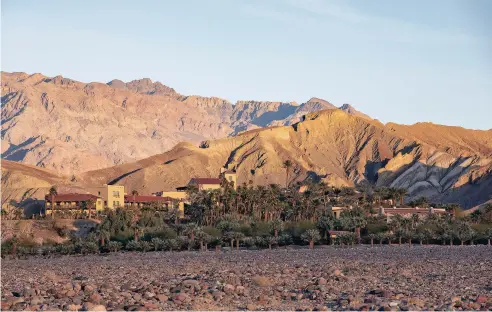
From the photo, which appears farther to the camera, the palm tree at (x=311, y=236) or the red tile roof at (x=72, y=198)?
the red tile roof at (x=72, y=198)

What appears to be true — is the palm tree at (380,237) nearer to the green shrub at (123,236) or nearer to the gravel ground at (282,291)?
the green shrub at (123,236)

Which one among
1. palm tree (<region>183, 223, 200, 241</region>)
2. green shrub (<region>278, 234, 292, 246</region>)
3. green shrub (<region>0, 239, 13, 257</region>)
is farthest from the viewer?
green shrub (<region>0, 239, 13, 257</region>)

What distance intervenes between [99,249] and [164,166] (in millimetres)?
124563

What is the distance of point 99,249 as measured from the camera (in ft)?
244

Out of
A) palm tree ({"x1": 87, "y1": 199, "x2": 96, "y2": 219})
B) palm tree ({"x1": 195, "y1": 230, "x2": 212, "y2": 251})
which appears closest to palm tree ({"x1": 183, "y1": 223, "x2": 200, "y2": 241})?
palm tree ({"x1": 195, "y1": 230, "x2": 212, "y2": 251})

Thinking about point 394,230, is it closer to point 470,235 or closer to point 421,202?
point 470,235

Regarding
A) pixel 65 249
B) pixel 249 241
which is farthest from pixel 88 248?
pixel 249 241

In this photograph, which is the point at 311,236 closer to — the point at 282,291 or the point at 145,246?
the point at 145,246

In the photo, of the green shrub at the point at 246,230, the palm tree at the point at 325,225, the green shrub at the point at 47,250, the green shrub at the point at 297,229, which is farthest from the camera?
the green shrub at the point at 246,230

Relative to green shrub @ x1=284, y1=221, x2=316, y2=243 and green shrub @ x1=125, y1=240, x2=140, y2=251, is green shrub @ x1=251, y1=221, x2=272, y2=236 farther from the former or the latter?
green shrub @ x1=125, y1=240, x2=140, y2=251

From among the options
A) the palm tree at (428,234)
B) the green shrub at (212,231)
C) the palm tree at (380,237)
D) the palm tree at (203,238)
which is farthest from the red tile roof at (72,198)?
the palm tree at (428,234)

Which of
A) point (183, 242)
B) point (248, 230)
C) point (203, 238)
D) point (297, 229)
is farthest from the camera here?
point (248, 230)

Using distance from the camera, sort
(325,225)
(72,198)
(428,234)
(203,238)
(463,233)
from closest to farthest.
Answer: (203,238)
(463,233)
(428,234)
(325,225)
(72,198)

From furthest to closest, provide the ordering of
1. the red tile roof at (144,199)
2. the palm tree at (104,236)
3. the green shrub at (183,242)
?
the red tile roof at (144,199), the palm tree at (104,236), the green shrub at (183,242)
